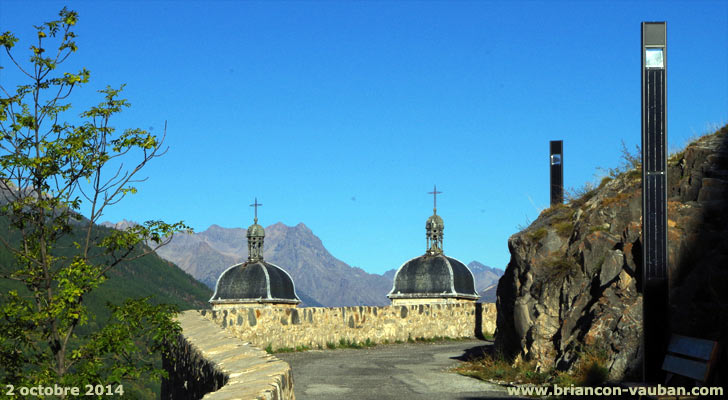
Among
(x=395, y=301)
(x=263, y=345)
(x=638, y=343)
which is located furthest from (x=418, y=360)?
(x=395, y=301)

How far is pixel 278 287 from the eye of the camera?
53344 millimetres

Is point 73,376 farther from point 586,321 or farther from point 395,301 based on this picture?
point 395,301

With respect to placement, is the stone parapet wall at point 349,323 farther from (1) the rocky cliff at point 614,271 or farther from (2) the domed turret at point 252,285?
(2) the domed turret at point 252,285

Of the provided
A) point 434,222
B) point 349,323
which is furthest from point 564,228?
point 434,222

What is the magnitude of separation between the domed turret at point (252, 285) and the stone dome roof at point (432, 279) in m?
7.60

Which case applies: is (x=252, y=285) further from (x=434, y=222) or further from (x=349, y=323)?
(x=349, y=323)

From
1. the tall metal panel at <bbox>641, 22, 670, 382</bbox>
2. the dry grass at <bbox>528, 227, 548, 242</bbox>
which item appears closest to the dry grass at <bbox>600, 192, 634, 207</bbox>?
the dry grass at <bbox>528, 227, 548, 242</bbox>

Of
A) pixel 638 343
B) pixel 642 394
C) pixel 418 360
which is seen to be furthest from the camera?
pixel 418 360

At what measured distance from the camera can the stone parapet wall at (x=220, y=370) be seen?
5.99 meters

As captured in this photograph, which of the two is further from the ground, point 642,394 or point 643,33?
point 643,33

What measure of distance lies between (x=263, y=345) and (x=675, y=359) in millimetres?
12564

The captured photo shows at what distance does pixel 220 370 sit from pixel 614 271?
6886 mm

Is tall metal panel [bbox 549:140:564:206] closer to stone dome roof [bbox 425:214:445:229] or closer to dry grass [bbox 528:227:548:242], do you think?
dry grass [bbox 528:227:548:242]

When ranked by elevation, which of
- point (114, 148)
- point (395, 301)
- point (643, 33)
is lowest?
A: point (395, 301)
